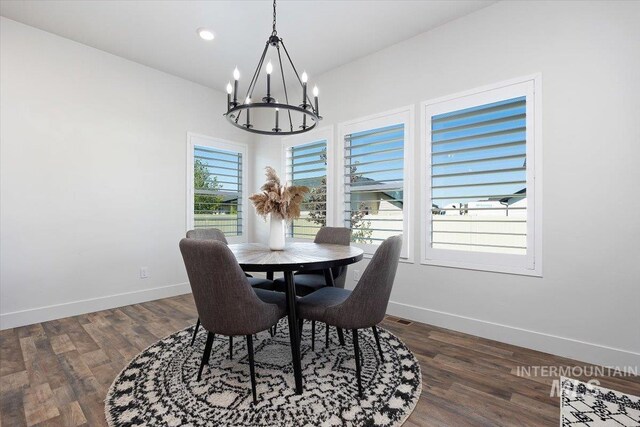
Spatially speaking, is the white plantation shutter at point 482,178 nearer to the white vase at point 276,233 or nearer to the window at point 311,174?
the window at point 311,174

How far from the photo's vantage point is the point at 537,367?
6.79ft

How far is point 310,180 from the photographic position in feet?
13.2

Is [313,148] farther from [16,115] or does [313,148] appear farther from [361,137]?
[16,115]

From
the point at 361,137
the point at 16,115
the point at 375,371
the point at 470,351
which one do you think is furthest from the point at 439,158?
the point at 16,115

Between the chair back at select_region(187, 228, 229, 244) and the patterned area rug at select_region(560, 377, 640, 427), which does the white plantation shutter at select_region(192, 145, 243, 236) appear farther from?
the patterned area rug at select_region(560, 377, 640, 427)

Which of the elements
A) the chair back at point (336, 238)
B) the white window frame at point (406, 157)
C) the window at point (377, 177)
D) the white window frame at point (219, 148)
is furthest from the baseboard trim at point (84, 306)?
the white window frame at point (406, 157)

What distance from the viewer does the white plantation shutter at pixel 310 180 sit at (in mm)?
3850

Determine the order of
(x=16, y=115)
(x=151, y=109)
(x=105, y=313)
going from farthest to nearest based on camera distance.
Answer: (x=151, y=109)
(x=105, y=313)
(x=16, y=115)

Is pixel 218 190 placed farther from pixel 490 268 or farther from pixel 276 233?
pixel 490 268

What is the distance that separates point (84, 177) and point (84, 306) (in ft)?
4.52

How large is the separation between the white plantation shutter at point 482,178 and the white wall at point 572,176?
4.8 inches

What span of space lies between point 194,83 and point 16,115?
1.93 meters

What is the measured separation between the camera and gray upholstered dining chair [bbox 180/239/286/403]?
155 cm

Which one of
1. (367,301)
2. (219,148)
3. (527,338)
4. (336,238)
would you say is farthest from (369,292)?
(219,148)
